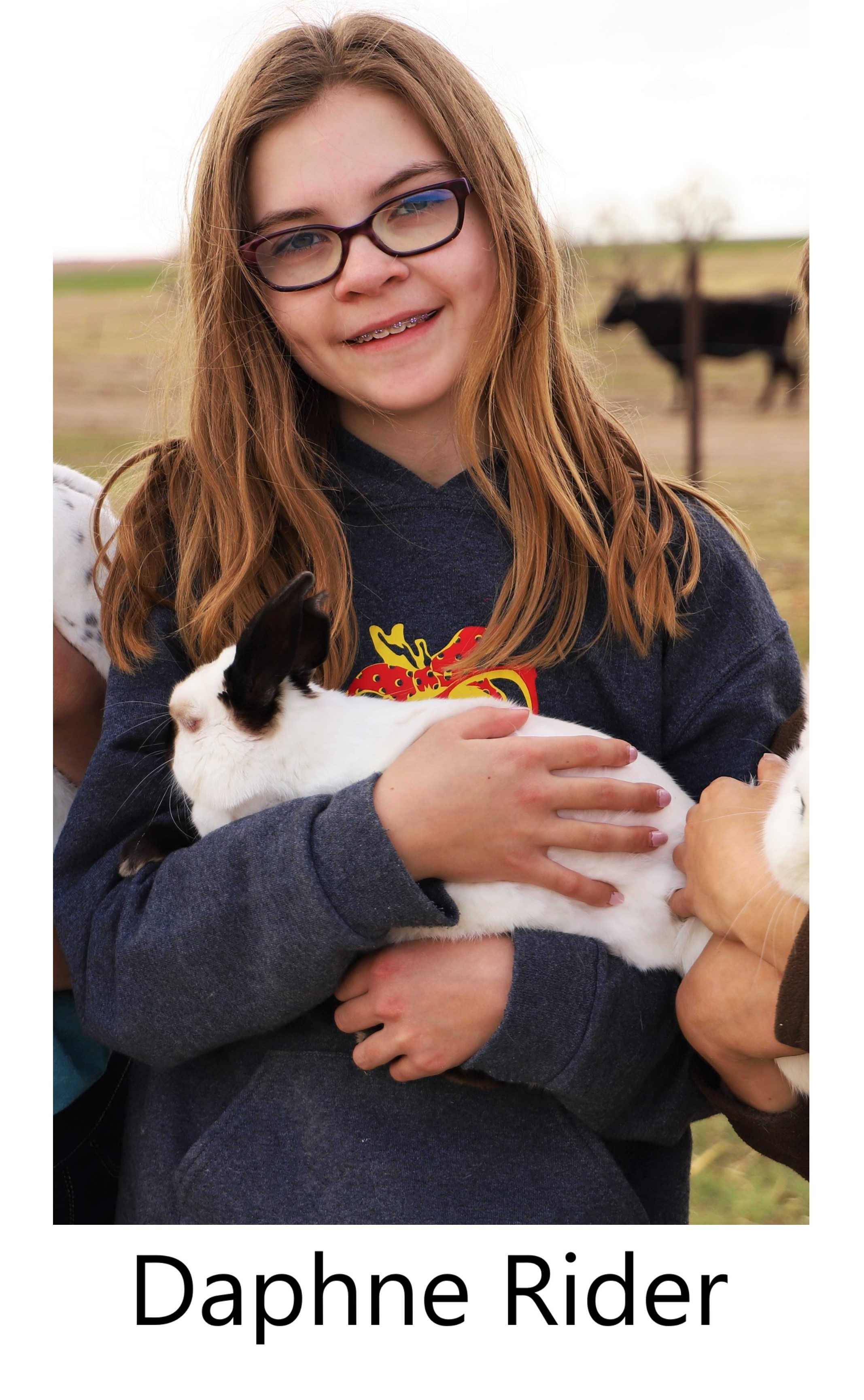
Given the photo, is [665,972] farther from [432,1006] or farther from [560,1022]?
[432,1006]

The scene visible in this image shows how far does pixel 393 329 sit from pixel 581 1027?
982mm

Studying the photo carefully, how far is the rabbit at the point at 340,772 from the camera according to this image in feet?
4.65

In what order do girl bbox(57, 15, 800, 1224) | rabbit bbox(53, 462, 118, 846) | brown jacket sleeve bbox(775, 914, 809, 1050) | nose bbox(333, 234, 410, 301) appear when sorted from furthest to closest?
rabbit bbox(53, 462, 118, 846) → nose bbox(333, 234, 410, 301) → girl bbox(57, 15, 800, 1224) → brown jacket sleeve bbox(775, 914, 809, 1050)

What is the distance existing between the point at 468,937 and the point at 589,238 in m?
3.46

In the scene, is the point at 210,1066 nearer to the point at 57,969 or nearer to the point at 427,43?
the point at 57,969

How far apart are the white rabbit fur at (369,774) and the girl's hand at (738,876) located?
1.6 inches

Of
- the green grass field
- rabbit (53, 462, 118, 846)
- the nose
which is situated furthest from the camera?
the green grass field

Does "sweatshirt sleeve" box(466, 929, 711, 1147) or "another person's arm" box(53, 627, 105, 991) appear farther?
"another person's arm" box(53, 627, 105, 991)

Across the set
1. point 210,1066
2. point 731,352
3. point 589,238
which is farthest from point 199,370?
point 731,352

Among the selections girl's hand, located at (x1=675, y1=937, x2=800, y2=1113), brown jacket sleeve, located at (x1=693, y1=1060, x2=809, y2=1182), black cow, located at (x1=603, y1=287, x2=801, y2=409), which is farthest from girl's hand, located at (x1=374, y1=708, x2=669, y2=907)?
black cow, located at (x1=603, y1=287, x2=801, y2=409)

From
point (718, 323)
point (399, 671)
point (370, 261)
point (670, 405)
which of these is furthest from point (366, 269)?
point (718, 323)

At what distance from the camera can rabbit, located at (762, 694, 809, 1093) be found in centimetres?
128

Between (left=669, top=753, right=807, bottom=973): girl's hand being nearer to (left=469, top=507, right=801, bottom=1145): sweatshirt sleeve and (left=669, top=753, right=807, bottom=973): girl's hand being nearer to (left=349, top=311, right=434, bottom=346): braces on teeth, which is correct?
(left=469, top=507, right=801, bottom=1145): sweatshirt sleeve

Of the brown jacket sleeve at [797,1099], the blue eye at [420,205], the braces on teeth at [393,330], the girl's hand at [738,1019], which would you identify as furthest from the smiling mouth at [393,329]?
the girl's hand at [738,1019]
